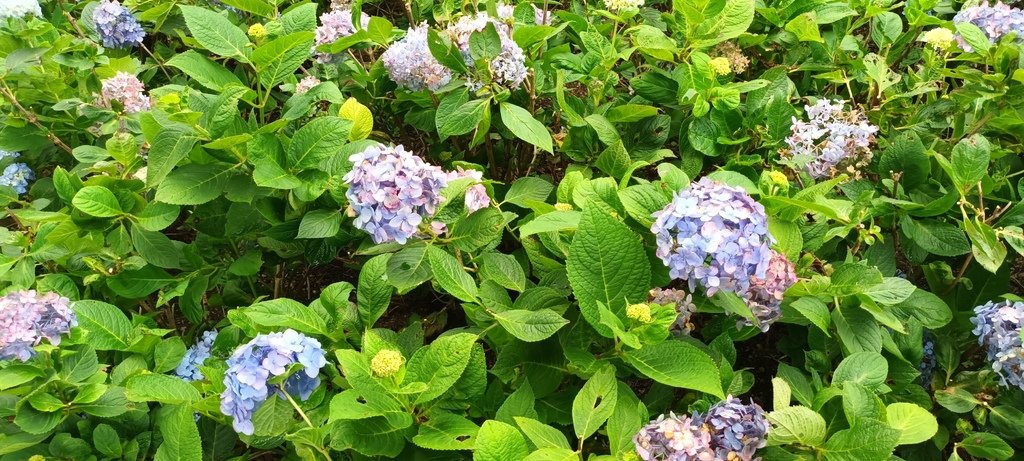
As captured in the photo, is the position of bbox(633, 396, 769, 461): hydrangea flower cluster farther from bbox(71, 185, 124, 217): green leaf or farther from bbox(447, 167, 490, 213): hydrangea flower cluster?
bbox(71, 185, 124, 217): green leaf

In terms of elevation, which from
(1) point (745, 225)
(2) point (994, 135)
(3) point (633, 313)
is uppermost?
(1) point (745, 225)

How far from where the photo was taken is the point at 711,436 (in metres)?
1.40

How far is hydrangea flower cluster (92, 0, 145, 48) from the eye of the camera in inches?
110

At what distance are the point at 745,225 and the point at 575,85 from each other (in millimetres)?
1881

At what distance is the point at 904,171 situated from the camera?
204 cm

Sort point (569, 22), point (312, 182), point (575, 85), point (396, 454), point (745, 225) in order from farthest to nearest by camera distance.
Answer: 1. point (575, 85)
2. point (569, 22)
3. point (312, 182)
4. point (396, 454)
5. point (745, 225)

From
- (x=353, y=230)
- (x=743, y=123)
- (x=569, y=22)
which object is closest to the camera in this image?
(x=353, y=230)

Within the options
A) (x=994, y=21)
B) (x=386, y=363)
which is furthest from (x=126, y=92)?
(x=994, y=21)

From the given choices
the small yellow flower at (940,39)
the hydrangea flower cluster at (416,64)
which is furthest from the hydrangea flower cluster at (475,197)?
the small yellow flower at (940,39)

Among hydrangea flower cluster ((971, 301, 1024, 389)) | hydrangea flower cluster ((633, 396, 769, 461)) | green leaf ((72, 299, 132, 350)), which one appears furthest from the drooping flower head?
green leaf ((72, 299, 132, 350))

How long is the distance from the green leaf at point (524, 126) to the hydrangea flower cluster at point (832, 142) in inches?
28.7

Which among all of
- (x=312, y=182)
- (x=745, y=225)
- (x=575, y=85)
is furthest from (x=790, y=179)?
(x=312, y=182)

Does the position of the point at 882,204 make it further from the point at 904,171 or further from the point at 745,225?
the point at 745,225

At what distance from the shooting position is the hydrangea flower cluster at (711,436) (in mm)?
1341
